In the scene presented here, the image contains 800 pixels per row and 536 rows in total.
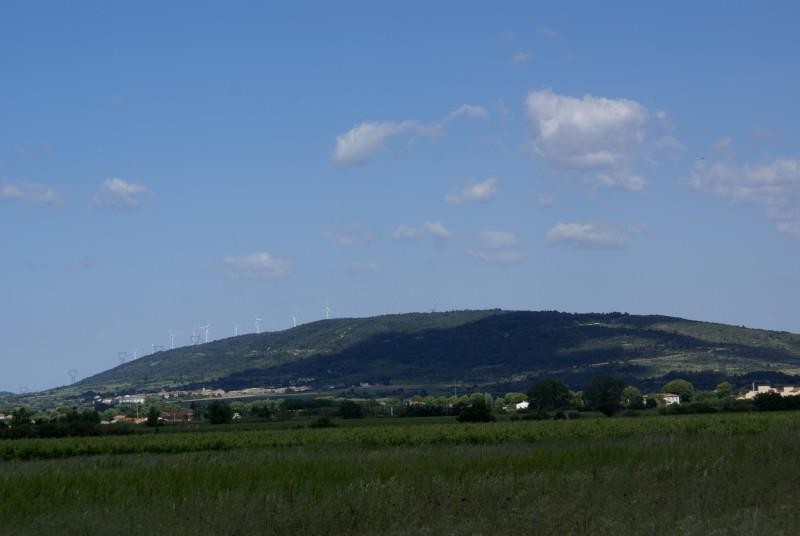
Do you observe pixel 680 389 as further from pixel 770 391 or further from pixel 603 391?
pixel 770 391

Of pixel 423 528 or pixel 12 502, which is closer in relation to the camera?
pixel 423 528

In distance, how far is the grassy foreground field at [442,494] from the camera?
49.4 feet

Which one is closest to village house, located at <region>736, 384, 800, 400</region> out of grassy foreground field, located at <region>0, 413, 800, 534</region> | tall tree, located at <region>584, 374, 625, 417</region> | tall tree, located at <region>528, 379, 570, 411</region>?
tall tree, located at <region>584, 374, 625, 417</region>

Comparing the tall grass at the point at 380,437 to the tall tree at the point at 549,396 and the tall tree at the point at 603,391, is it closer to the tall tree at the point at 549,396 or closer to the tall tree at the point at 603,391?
the tall tree at the point at 603,391

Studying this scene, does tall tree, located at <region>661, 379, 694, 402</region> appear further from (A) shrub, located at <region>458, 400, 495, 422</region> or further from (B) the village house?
(A) shrub, located at <region>458, 400, 495, 422</region>

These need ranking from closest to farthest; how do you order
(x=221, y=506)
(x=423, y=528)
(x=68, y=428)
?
(x=423, y=528) → (x=221, y=506) → (x=68, y=428)

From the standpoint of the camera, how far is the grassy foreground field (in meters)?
15.1

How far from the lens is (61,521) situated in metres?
15.8

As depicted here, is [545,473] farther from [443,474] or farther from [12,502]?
[12,502]

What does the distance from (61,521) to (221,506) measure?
7.82 feet

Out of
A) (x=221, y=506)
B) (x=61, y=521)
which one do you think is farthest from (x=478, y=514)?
(x=61, y=521)

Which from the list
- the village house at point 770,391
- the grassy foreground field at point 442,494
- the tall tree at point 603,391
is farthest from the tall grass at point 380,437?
the tall tree at point 603,391

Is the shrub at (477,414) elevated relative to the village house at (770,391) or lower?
elevated

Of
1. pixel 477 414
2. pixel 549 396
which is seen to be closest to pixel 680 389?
pixel 549 396
